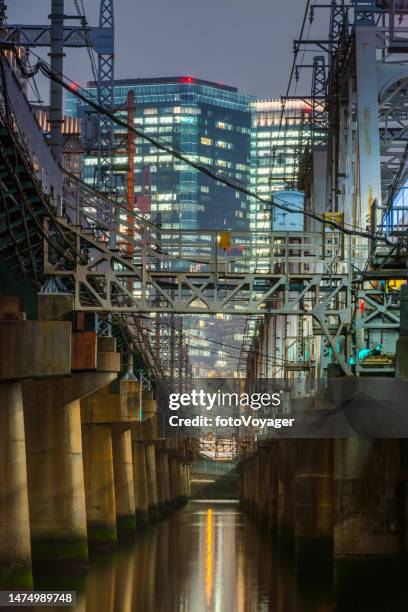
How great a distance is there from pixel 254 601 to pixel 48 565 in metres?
9.78

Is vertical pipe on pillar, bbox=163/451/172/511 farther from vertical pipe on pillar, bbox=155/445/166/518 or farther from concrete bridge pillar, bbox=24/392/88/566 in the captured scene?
concrete bridge pillar, bbox=24/392/88/566

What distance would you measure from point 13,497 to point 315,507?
78.2ft

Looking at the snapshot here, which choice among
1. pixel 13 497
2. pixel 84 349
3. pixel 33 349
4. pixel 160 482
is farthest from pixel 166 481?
pixel 33 349

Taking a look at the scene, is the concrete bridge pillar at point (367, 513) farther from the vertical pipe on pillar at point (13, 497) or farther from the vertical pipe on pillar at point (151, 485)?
the vertical pipe on pillar at point (151, 485)

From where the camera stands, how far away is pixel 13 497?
40594mm

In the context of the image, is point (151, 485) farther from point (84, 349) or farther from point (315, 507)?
point (84, 349)

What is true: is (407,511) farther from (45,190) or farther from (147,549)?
A: (147,549)

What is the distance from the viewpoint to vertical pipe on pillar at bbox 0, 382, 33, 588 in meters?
40.0

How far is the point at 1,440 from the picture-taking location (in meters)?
41.0

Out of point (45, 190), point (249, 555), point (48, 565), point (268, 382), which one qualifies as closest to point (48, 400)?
point (48, 565)

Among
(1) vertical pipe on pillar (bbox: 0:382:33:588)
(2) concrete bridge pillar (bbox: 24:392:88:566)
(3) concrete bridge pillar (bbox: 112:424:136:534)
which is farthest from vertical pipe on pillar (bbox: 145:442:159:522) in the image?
(1) vertical pipe on pillar (bbox: 0:382:33:588)

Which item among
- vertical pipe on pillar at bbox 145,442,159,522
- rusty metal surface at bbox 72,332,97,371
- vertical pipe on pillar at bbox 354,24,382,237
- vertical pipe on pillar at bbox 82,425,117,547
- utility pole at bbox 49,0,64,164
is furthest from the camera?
vertical pipe on pillar at bbox 145,442,159,522

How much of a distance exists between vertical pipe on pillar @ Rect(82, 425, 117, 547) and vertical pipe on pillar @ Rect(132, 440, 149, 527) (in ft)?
79.2

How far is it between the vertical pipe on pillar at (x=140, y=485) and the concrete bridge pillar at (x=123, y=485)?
12.2 meters
